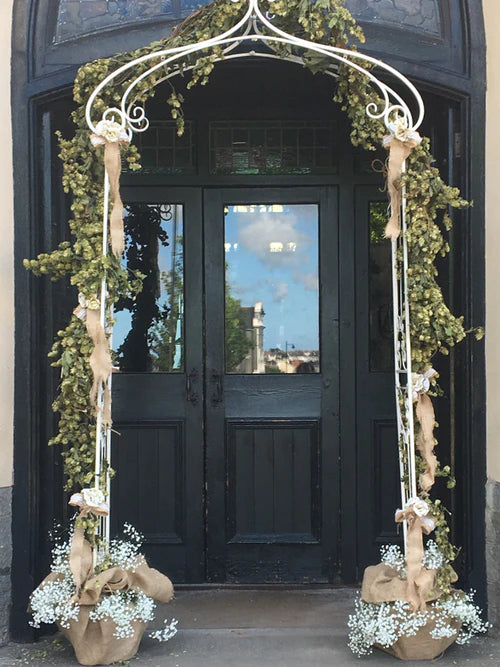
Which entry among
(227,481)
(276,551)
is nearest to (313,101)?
→ (227,481)

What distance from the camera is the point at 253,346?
4.80 meters

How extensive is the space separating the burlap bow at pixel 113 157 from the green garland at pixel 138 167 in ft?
0.30

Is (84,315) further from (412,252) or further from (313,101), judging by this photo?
(313,101)

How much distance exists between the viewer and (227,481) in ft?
15.6

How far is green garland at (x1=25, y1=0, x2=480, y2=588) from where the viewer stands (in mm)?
3566

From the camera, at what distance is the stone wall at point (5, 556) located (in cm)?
391

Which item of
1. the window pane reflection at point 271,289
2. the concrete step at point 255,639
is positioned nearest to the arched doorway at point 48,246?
the concrete step at point 255,639

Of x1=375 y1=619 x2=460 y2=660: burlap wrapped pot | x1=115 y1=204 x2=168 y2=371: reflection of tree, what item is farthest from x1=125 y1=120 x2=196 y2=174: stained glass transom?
x1=375 y1=619 x2=460 y2=660: burlap wrapped pot

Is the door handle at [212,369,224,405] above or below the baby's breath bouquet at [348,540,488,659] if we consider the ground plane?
above

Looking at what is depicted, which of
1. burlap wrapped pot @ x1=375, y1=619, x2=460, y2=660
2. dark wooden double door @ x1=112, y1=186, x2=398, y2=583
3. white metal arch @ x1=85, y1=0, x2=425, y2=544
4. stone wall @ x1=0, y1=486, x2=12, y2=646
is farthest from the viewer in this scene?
dark wooden double door @ x1=112, y1=186, x2=398, y2=583

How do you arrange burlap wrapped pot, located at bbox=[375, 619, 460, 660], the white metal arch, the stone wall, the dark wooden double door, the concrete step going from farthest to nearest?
the dark wooden double door
the stone wall
the concrete step
burlap wrapped pot, located at bbox=[375, 619, 460, 660]
the white metal arch

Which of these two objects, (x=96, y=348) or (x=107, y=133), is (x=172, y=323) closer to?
(x=96, y=348)

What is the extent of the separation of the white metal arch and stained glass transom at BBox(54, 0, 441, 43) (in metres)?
0.36

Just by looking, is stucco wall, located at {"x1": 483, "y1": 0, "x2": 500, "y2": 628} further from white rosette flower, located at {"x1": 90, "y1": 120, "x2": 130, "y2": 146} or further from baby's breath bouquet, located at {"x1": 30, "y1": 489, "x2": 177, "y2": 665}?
white rosette flower, located at {"x1": 90, "y1": 120, "x2": 130, "y2": 146}
